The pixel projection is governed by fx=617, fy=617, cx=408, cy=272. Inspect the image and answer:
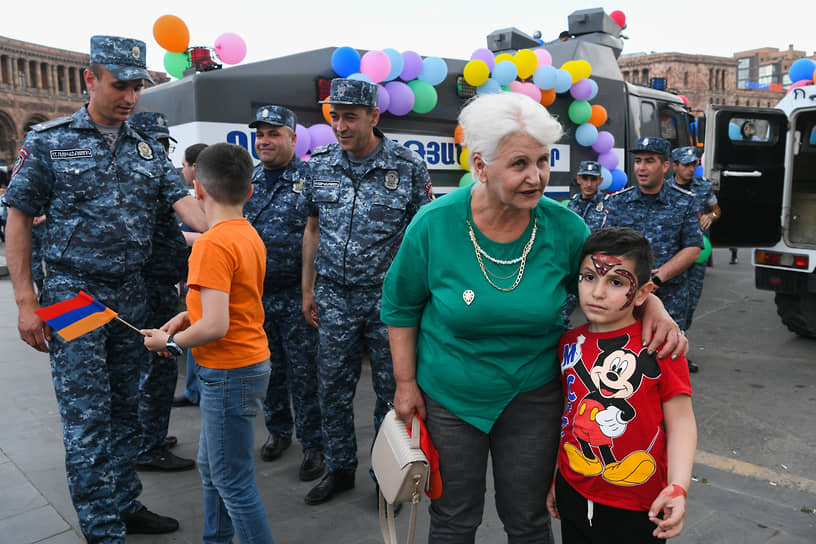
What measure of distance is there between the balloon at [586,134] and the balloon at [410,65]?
2277 millimetres

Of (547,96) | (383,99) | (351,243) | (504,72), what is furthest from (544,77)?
(351,243)

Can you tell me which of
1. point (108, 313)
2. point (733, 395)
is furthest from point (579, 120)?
point (108, 313)

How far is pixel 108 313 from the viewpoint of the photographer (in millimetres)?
2227

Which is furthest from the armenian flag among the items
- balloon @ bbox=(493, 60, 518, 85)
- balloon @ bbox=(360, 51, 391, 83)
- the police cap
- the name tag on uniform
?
balloon @ bbox=(493, 60, 518, 85)

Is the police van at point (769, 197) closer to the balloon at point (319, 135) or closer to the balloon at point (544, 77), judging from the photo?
the balloon at point (544, 77)

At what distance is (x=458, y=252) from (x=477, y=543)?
1.46m

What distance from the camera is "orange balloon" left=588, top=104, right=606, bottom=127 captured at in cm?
665

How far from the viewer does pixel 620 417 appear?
1.56 meters

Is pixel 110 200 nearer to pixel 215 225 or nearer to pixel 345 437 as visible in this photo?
pixel 215 225

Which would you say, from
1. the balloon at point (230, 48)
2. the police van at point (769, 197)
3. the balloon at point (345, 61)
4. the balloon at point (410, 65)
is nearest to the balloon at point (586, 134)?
the police van at point (769, 197)

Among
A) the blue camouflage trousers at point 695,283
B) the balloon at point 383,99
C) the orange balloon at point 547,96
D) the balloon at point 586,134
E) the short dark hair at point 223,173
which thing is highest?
the orange balloon at point 547,96

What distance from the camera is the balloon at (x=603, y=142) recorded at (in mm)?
6691

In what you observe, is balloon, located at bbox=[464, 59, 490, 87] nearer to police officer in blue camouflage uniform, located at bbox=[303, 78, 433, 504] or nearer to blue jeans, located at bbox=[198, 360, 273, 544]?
police officer in blue camouflage uniform, located at bbox=[303, 78, 433, 504]

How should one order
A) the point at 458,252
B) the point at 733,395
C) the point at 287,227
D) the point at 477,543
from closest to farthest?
the point at 458,252, the point at 477,543, the point at 287,227, the point at 733,395
